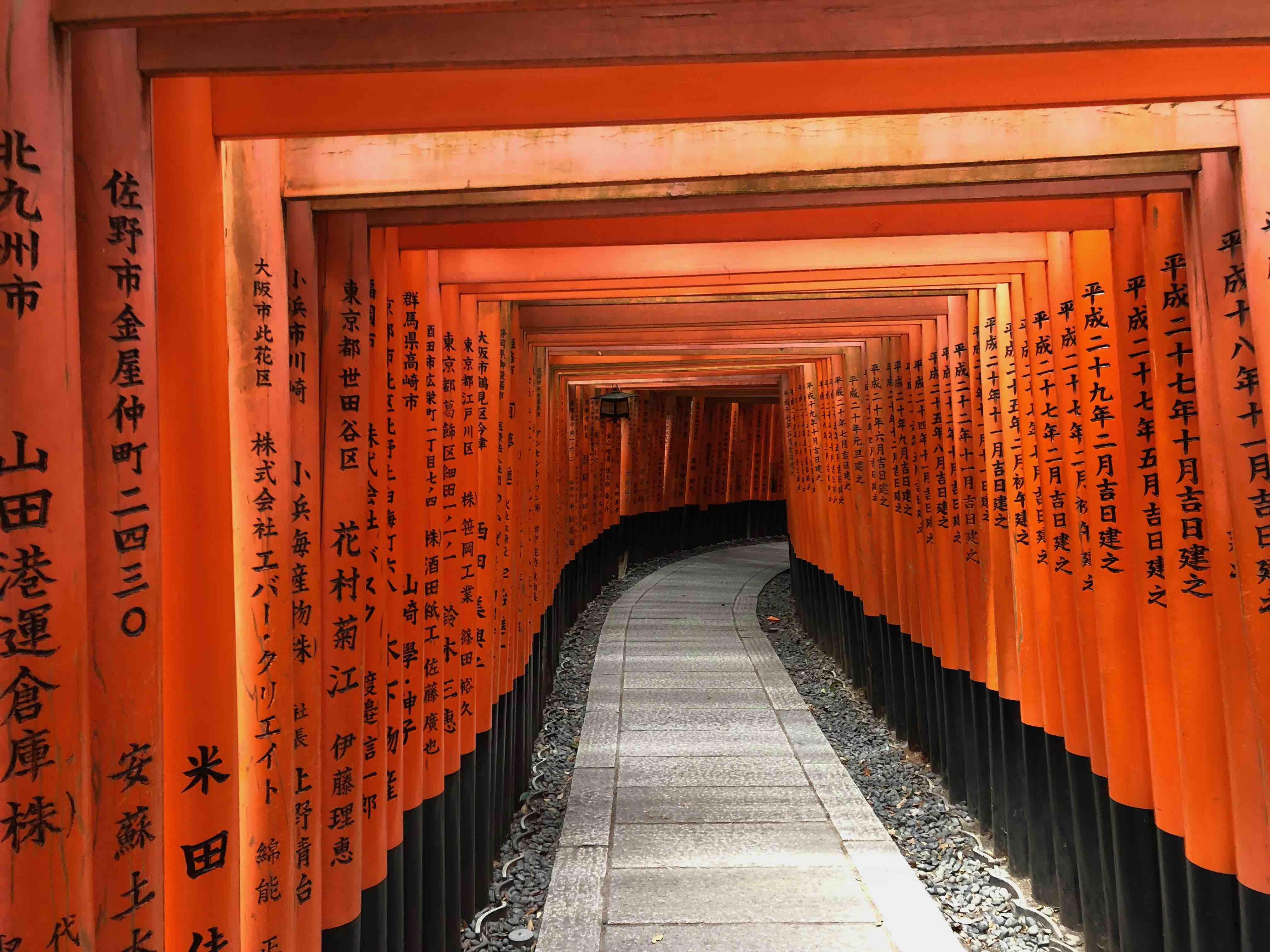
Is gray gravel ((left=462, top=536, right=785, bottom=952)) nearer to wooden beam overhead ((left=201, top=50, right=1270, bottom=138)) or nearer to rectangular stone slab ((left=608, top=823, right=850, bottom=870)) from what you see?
rectangular stone slab ((left=608, top=823, right=850, bottom=870))

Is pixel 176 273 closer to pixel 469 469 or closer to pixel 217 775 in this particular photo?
pixel 217 775

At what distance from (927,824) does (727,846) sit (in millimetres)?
1542

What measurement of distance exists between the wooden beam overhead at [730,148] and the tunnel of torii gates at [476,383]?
0.04 feet

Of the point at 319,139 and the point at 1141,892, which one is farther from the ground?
the point at 319,139

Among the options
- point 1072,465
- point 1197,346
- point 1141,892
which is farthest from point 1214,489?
point 1141,892

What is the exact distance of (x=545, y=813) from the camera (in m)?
6.54

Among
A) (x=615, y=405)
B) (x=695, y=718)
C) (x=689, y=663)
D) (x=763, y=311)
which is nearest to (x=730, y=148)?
(x=763, y=311)

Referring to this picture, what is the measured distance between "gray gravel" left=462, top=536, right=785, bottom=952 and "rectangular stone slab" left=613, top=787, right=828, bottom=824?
0.52 metres

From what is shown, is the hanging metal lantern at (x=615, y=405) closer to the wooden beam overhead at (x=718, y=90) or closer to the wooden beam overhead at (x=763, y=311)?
the wooden beam overhead at (x=763, y=311)

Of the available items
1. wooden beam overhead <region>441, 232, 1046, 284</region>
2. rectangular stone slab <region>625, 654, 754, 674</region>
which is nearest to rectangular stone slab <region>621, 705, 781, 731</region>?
rectangular stone slab <region>625, 654, 754, 674</region>

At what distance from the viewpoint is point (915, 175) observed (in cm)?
298

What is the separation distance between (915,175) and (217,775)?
8.85ft

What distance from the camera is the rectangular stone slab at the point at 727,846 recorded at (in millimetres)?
5410

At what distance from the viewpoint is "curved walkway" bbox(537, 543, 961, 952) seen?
4637 millimetres
